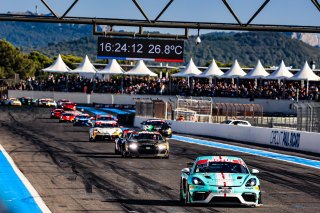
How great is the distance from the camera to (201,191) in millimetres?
16781

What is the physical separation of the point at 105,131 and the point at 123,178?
1885 centimetres

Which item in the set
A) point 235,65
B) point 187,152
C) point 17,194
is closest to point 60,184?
point 17,194

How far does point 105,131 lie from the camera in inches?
1668

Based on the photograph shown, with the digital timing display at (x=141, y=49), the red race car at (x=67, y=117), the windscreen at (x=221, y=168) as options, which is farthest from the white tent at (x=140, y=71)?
the windscreen at (x=221, y=168)

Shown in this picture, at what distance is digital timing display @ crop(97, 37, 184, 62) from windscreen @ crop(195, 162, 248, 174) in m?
11.9

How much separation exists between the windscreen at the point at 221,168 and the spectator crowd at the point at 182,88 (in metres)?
53.9

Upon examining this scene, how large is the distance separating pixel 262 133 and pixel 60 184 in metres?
24.0

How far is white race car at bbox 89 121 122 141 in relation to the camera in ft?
139

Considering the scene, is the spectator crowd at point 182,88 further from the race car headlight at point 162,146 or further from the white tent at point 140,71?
the race car headlight at point 162,146

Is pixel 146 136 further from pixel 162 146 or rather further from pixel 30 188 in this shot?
pixel 30 188

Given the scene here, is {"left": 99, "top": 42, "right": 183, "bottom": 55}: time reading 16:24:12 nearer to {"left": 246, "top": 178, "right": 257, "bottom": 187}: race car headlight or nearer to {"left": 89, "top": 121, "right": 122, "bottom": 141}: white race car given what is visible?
{"left": 89, "top": 121, "right": 122, "bottom": 141}: white race car

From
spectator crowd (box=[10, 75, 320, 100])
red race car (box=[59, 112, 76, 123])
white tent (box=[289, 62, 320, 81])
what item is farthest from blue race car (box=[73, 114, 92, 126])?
white tent (box=[289, 62, 320, 81])

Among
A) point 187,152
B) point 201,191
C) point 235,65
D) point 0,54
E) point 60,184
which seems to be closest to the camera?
point 201,191

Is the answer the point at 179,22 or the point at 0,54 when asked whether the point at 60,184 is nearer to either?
the point at 179,22
